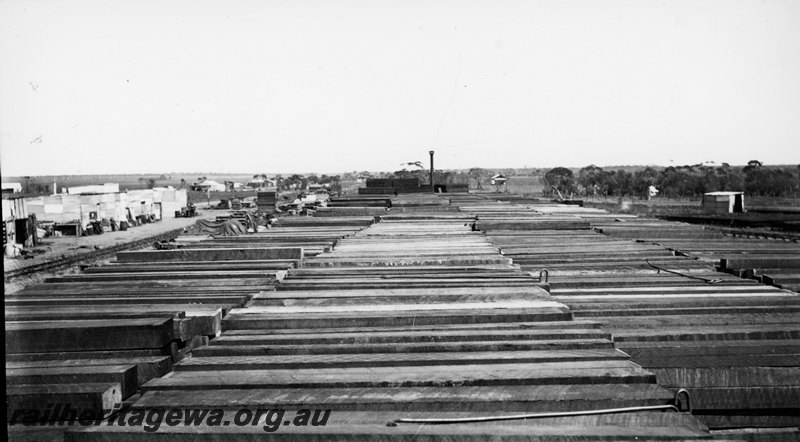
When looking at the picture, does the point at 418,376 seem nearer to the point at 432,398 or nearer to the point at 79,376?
the point at 432,398

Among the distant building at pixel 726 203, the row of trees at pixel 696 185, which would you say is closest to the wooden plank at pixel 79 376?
the distant building at pixel 726 203

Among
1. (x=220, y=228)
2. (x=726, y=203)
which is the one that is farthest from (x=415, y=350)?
(x=726, y=203)

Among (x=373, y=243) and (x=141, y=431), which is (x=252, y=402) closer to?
(x=141, y=431)

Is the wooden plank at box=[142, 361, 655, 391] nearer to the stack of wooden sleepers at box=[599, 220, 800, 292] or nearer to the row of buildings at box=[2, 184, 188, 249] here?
the stack of wooden sleepers at box=[599, 220, 800, 292]

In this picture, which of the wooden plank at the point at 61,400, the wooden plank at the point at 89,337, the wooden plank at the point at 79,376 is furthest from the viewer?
the wooden plank at the point at 89,337

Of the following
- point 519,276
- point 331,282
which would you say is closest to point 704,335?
point 519,276

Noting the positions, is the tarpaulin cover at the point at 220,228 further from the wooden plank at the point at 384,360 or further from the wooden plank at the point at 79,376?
the wooden plank at the point at 384,360
